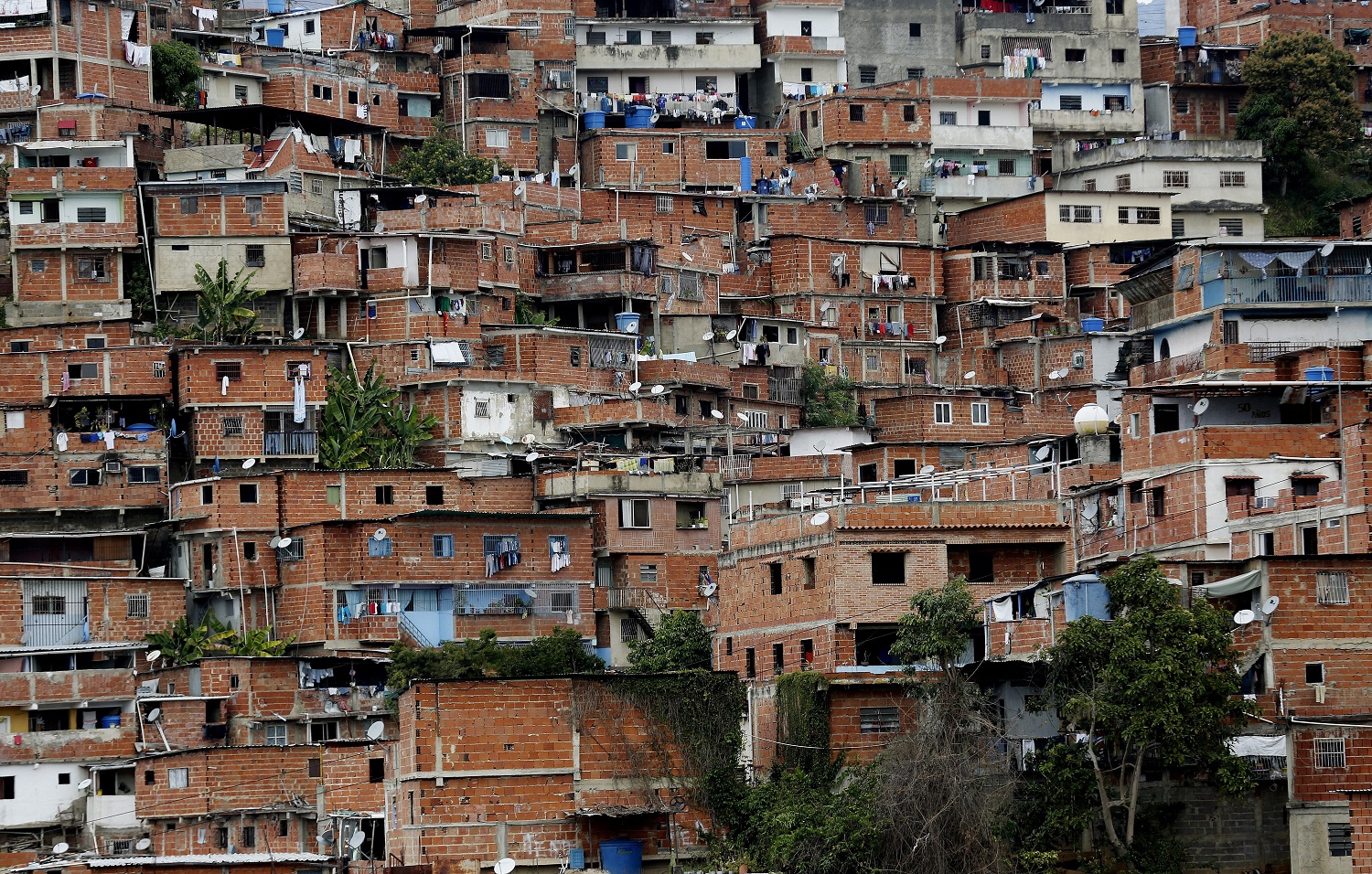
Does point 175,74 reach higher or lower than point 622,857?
higher

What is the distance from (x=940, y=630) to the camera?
41.3 m

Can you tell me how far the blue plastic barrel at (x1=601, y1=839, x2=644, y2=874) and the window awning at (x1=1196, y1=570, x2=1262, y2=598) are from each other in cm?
1000

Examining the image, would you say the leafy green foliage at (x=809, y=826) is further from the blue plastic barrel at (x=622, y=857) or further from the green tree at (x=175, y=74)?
the green tree at (x=175, y=74)

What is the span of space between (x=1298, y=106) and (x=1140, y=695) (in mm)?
44193

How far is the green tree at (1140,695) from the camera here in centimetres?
3691

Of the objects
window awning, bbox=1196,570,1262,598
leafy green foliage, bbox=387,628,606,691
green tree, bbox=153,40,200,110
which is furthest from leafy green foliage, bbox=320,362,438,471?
window awning, bbox=1196,570,1262,598

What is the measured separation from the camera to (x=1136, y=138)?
77.4 m

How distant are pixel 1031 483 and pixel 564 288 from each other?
19957 millimetres

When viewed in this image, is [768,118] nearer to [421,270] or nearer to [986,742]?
[421,270]

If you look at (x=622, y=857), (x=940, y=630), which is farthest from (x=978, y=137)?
(x=622, y=857)

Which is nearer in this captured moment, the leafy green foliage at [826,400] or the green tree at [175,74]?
the leafy green foliage at [826,400]

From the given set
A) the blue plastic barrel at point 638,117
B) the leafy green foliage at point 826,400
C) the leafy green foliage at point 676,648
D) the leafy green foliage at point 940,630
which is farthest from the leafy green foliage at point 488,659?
the blue plastic barrel at point 638,117

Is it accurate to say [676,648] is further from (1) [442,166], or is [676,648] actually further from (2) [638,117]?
(2) [638,117]

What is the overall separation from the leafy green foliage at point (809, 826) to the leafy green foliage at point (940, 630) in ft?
6.50
